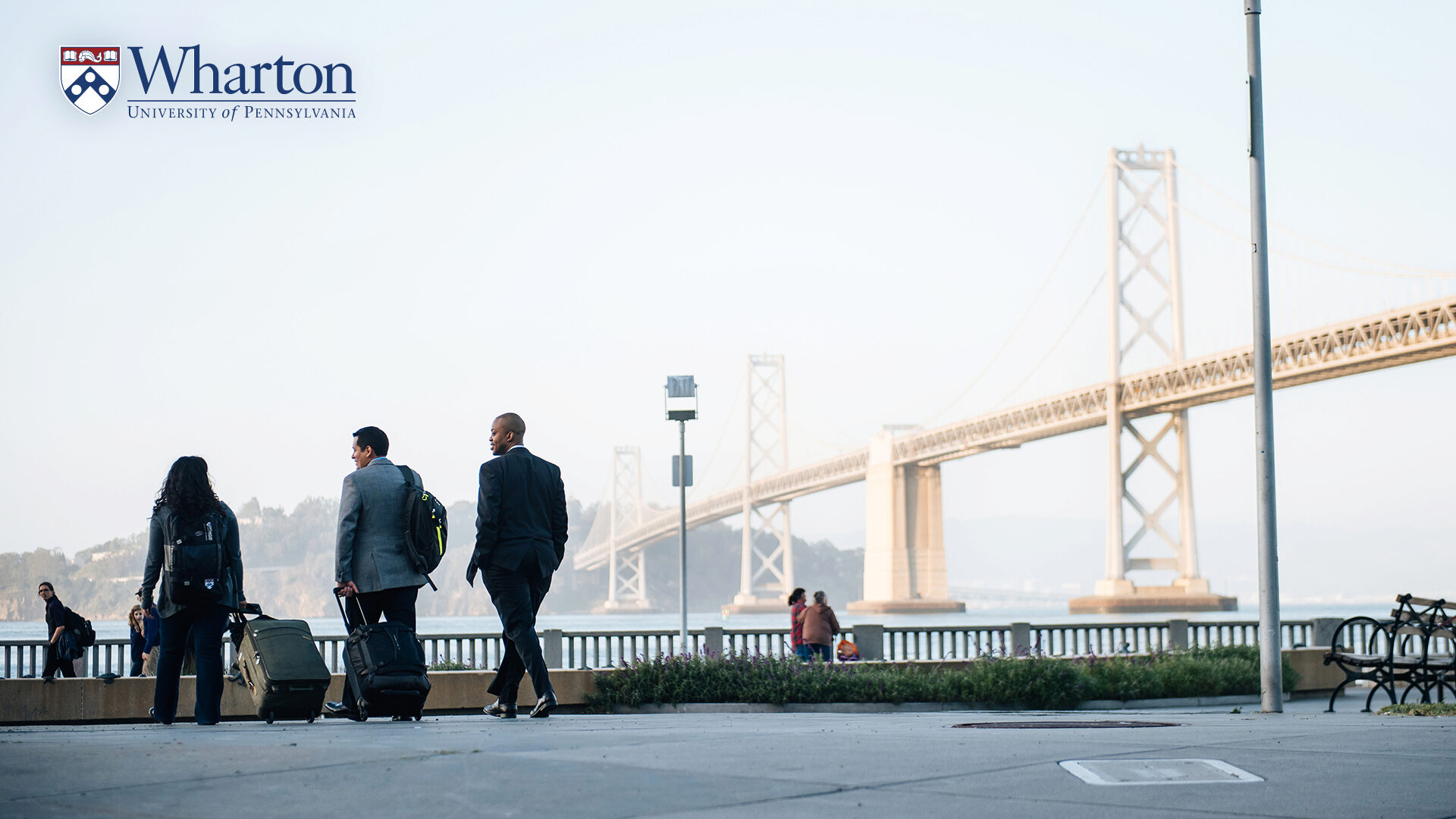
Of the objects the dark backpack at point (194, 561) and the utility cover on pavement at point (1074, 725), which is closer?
the dark backpack at point (194, 561)

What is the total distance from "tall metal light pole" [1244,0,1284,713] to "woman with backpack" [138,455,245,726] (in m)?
6.03

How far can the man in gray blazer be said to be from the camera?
7016 mm

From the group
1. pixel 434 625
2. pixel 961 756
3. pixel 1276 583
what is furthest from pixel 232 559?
pixel 434 625

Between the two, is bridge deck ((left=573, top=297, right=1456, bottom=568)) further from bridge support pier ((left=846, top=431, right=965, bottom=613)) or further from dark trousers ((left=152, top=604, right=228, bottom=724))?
dark trousers ((left=152, top=604, right=228, bottom=724))

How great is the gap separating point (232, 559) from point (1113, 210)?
2388 inches

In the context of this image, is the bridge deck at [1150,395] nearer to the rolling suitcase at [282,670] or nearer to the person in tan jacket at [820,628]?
the person in tan jacket at [820,628]

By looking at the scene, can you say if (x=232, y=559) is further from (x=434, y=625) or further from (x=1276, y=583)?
(x=434, y=625)

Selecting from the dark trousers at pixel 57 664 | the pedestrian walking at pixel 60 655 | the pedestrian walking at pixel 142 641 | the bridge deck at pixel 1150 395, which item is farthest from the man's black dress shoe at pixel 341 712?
the bridge deck at pixel 1150 395

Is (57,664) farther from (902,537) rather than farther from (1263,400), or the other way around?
(902,537)

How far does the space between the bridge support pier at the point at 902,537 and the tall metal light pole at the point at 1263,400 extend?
44.6 metres

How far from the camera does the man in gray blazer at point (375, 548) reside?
23.0 feet

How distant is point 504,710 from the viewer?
25.2ft

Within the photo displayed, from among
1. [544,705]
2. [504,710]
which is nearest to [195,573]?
[504,710]

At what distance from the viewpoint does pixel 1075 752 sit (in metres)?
5.51
